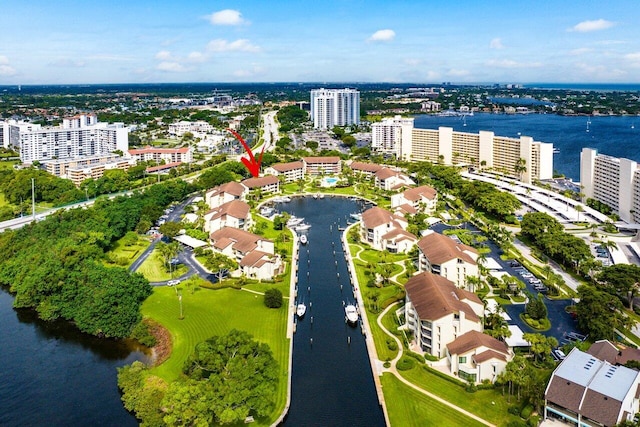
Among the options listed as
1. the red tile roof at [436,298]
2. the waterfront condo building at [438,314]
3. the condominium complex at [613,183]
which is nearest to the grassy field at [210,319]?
the waterfront condo building at [438,314]

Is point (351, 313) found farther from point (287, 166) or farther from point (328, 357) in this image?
point (287, 166)

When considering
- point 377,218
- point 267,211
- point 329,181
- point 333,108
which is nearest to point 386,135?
point 329,181

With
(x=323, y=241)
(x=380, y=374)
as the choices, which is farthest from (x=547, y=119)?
(x=380, y=374)

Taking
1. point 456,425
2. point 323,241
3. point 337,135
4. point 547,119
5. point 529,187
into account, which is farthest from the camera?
point 547,119

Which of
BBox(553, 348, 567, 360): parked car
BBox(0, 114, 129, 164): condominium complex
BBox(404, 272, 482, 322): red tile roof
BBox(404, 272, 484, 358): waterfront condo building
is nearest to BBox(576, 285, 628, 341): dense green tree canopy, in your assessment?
BBox(553, 348, 567, 360): parked car

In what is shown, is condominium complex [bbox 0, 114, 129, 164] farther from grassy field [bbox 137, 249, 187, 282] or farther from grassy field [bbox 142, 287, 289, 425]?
grassy field [bbox 142, 287, 289, 425]

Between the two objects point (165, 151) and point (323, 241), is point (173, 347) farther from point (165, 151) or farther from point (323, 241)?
point (165, 151)
